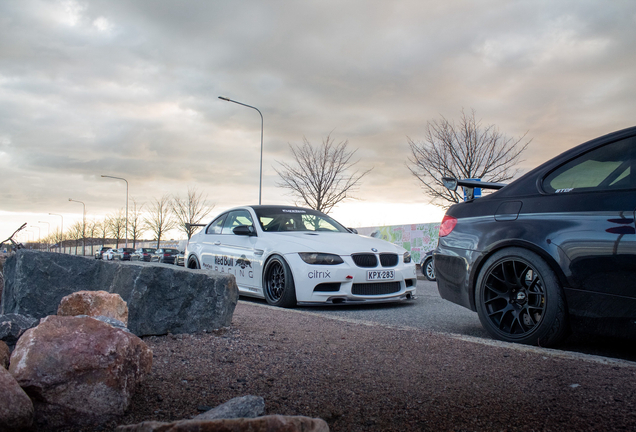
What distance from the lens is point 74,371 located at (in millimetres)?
2051

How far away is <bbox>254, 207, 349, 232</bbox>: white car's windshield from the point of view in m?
7.23

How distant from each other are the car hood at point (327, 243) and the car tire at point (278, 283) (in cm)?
22

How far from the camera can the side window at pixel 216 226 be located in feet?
26.7

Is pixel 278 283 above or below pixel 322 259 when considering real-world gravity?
below

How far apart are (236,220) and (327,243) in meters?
2.10

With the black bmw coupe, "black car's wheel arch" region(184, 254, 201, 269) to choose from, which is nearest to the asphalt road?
the black bmw coupe

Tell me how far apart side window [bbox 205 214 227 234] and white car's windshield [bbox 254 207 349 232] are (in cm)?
81

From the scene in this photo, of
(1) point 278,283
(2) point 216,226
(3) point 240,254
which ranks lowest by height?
(1) point 278,283

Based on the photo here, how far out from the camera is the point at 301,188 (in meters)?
28.3

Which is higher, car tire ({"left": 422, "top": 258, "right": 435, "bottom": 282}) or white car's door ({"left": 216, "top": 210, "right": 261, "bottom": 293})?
white car's door ({"left": 216, "top": 210, "right": 261, "bottom": 293})

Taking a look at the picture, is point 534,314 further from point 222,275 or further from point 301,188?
Result: point 301,188

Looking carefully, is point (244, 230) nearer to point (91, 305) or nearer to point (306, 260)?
point (306, 260)

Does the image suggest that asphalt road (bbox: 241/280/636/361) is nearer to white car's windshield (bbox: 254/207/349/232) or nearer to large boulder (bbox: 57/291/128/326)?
white car's windshield (bbox: 254/207/349/232)

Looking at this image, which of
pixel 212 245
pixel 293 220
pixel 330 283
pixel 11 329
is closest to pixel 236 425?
pixel 11 329
